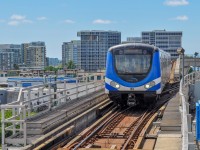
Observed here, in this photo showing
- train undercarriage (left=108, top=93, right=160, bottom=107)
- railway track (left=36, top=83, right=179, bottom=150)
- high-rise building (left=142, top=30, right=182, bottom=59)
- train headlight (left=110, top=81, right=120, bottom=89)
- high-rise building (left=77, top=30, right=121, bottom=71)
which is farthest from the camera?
high-rise building (left=77, top=30, right=121, bottom=71)

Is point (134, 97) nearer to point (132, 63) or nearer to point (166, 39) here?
point (132, 63)

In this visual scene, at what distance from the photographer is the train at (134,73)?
771 inches

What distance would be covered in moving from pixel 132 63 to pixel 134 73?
0.50 m

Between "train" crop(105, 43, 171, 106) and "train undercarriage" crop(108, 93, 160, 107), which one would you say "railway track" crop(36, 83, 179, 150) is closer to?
"train undercarriage" crop(108, 93, 160, 107)

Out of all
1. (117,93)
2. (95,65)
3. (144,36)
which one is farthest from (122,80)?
(95,65)

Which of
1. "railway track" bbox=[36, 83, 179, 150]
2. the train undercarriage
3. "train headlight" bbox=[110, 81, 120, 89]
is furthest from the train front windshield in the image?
"railway track" bbox=[36, 83, 179, 150]

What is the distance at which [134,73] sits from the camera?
1975 cm

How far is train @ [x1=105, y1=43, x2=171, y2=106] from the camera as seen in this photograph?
64.2ft

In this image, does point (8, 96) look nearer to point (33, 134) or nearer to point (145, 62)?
point (145, 62)

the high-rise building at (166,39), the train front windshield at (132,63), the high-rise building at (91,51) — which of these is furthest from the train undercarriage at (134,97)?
the high-rise building at (91,51)

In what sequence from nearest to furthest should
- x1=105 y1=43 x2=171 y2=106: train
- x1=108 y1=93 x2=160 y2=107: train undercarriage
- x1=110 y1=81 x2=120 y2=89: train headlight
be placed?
x1=105 y1=43 x2=171 y2=106: train, x1=108 y1=93 x2=160 y2=107: train undercarriage, x1=110 y1=81 x2=120 y2=89: train headlight

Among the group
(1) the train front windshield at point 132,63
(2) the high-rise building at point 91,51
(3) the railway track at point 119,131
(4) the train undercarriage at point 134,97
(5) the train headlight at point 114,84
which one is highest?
(2) the high-rise building at point 91,51

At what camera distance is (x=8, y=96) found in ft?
176

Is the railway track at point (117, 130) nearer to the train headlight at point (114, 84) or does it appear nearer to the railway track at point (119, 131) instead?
the railway track at point (119, 131)
